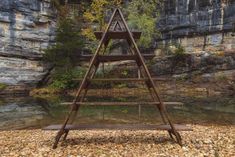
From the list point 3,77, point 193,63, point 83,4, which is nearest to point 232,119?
point 193,63

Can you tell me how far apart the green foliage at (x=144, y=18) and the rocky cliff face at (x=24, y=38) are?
416 inches

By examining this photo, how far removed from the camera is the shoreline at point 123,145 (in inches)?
307

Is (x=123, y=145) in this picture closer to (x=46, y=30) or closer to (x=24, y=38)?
(x=24, y=38)

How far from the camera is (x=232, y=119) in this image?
1555 centimetres

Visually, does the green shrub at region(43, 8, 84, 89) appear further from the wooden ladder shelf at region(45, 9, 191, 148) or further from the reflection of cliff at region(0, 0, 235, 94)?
the wooden ladder shelf at region(45, 9, 191, 148)

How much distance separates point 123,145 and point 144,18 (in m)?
29.1

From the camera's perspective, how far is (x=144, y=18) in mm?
35906

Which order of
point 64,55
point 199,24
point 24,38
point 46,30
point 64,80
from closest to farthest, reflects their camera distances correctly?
point 64,80 → point 64,55 → point 24,38 → point 46,30 → point 199,24

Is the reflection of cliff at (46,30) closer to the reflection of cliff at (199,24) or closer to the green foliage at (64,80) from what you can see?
the reflection of cliff at (199,24)

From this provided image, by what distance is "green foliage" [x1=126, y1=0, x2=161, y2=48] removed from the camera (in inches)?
1406

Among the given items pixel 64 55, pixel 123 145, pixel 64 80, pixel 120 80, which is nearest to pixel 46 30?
pixel 64 55

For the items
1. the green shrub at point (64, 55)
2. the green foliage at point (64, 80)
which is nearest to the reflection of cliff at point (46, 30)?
the green shrub at point (64, 55)

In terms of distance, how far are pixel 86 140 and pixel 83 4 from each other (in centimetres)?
3397

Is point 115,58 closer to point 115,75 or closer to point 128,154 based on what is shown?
point 128,154
